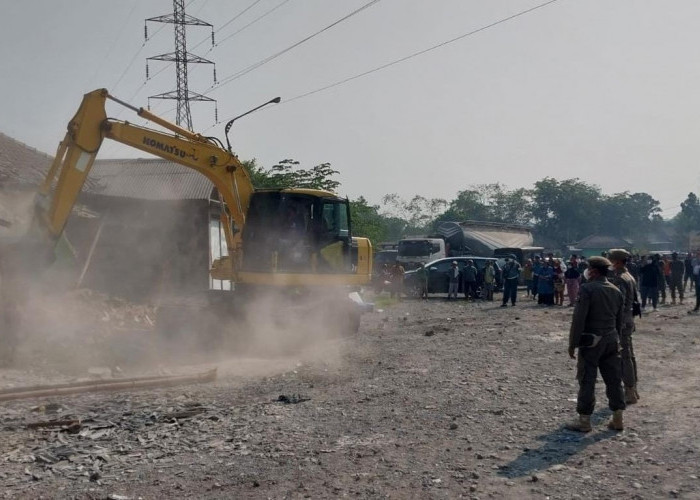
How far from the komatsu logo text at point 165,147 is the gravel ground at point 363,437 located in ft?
12.7

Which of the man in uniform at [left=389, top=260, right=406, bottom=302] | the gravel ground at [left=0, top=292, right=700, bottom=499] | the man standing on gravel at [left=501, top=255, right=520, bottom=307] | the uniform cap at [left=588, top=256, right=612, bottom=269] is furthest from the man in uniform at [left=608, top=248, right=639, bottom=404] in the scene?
the man in uniform at [left=389, top=260, right=406, bottom=302]

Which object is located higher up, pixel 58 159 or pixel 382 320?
pixel 58 159

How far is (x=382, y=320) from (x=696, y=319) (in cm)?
768

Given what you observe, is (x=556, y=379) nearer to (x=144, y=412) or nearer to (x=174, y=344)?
(x=144, y=412)

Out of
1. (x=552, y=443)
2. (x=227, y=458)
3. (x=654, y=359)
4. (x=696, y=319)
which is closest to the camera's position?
(x=227, y=458)

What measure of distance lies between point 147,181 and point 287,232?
39.5 feet

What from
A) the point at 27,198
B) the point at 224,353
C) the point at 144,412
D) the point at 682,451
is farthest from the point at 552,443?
the point at 27,198

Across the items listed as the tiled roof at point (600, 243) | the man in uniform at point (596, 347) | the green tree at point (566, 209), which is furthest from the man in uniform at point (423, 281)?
the green tree at point (566, 209)

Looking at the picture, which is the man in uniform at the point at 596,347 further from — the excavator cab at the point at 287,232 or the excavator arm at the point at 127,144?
the excavator arm at the point at 127,144

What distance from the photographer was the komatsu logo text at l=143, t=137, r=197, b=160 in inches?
444

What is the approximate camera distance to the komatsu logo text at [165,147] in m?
11.3

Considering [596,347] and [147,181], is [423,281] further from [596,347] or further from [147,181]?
[596,347]

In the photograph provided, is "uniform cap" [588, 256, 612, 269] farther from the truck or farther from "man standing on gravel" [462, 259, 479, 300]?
the truck

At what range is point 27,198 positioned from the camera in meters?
14.9
